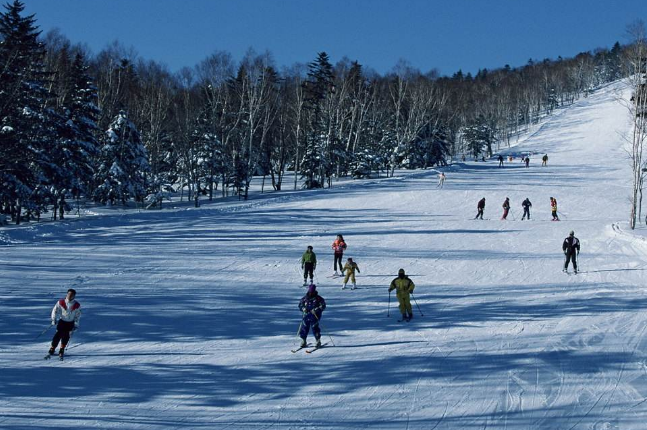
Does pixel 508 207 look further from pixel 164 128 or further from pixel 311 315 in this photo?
pixel 164 128

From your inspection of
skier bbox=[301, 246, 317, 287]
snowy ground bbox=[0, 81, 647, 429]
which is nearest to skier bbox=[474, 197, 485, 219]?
snowy ground bbox=[0, 81, 647, 429]

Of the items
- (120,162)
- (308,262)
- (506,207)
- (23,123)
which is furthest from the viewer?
(120,162)

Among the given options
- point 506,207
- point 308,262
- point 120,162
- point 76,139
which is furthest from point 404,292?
point 120,162

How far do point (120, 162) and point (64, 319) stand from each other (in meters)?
29.3

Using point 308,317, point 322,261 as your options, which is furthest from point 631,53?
point 308,317

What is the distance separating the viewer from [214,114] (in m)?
42.2

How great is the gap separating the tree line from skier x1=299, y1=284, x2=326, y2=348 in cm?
1748

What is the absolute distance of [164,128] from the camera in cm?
4769

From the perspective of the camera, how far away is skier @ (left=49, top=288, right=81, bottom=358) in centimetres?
985

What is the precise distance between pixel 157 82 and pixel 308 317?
4178 cm

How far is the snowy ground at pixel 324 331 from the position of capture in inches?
323

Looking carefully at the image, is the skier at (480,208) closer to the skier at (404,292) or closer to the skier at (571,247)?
the skier at (571,247)

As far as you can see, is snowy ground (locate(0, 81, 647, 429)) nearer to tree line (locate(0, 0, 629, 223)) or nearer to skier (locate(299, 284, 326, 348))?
skier (locate(299, 284, 326, 348))

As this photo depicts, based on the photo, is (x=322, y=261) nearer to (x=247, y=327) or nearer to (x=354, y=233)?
(x=354, y=233)
